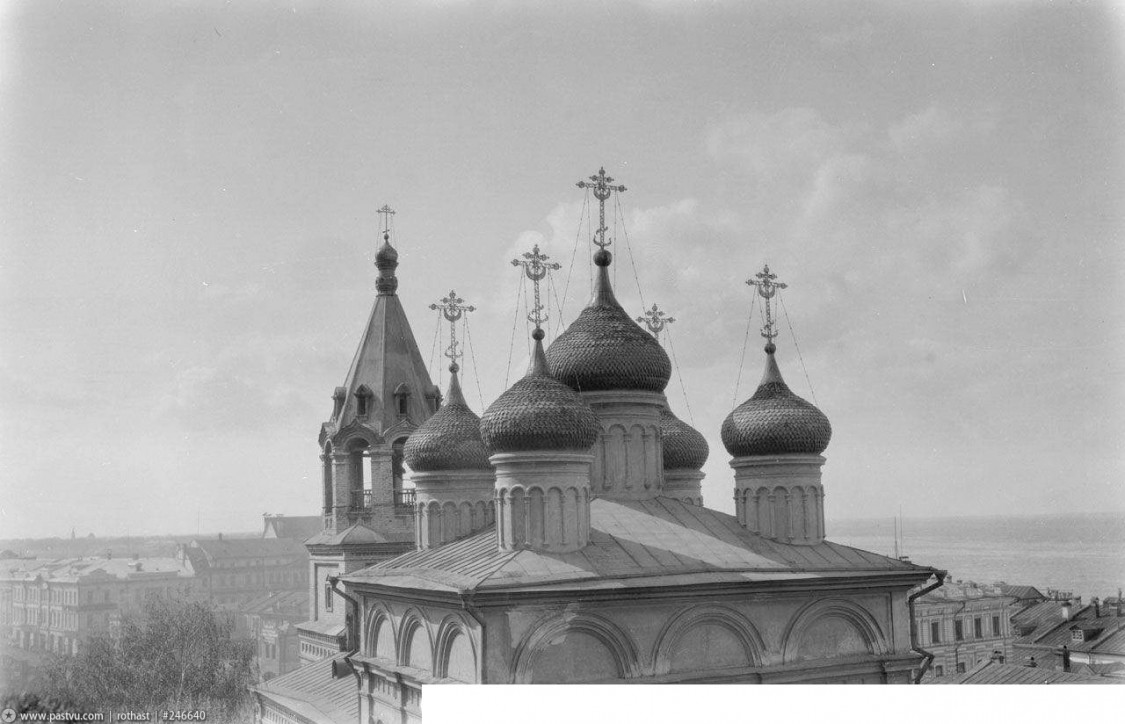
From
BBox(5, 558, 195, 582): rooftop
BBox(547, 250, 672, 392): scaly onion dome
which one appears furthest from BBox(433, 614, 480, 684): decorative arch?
BBox(5, 558, 195, 582): rooftop

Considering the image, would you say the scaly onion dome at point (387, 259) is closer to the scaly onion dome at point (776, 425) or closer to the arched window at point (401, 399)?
the arched window at point (401, 399)

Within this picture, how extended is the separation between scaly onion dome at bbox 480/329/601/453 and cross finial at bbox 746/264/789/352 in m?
2.56

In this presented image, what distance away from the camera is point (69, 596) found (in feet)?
51.2

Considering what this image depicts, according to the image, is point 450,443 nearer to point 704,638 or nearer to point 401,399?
point 704,638

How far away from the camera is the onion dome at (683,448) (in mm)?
14328

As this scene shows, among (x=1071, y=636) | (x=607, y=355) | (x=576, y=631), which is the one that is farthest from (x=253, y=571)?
(x=1071, y=636)

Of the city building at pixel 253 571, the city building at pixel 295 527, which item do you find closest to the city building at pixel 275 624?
the city building at pixel 253 571

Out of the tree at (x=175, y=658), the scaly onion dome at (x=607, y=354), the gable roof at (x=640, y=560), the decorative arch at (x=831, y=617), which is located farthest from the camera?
the tree at (x=175, y=658)

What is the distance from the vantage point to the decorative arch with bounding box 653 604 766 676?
9492mm

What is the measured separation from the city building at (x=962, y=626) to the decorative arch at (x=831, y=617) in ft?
34.4

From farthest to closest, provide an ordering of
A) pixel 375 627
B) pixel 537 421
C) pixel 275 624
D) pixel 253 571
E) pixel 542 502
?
pixel 275 624 < pixel 253 571 < pixel 375 627 < pixel 537 421 < pixel 542 502

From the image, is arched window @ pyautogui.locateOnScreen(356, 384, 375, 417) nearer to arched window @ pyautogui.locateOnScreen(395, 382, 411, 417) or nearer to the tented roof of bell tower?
the tented roof of bell tower

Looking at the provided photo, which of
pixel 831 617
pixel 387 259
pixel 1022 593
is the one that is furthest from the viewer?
pixel 1022 593

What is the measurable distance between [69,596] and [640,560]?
31.6 feet
